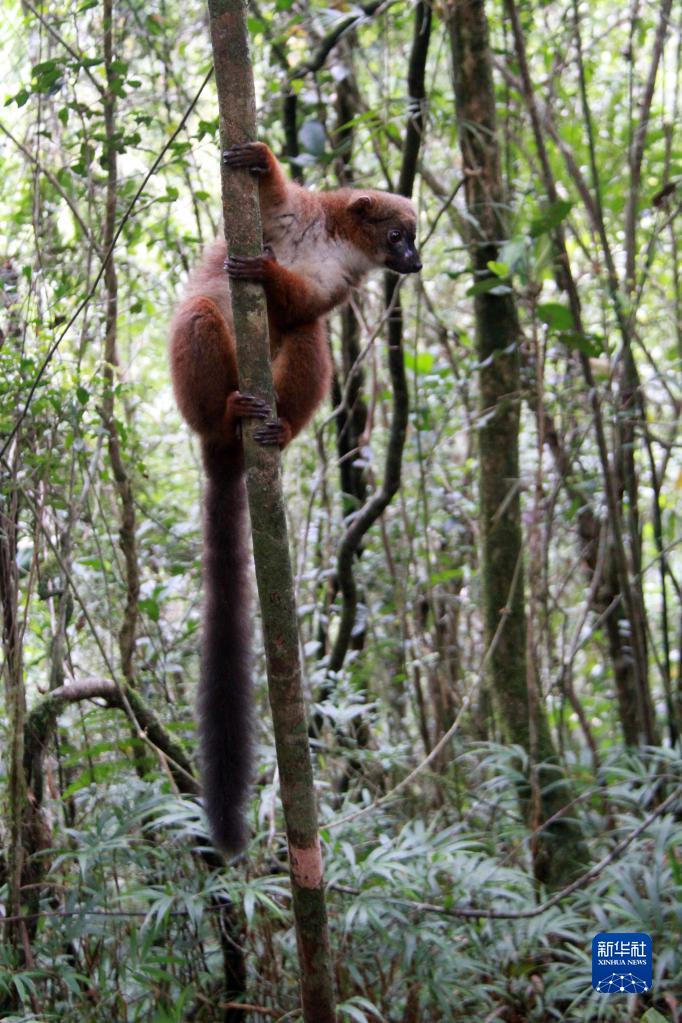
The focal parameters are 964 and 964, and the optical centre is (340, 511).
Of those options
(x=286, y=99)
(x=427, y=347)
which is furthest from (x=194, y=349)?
(x=427, y=347)

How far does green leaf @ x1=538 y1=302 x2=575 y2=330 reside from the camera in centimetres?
451

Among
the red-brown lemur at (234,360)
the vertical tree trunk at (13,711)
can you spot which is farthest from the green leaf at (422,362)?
the vertical tree trunk at (13,711)

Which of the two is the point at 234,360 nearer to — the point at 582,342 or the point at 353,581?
the point at 582,342

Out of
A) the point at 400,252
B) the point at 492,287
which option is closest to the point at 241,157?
the point at 400,252

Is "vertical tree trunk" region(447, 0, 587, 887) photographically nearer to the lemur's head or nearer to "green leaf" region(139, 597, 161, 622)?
the lemur's head

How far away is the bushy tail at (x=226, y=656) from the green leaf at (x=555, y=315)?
1620 millimetres

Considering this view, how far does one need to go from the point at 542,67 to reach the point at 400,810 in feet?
18.3

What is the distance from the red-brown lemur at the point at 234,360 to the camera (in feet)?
11.2

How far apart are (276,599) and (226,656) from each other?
1086 millimetres

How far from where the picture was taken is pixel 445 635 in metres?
6.48

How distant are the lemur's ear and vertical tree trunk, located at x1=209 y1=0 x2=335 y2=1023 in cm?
182

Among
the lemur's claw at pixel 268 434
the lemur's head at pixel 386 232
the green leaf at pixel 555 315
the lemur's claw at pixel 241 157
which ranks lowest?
the lemur's claw at pixel 268 434

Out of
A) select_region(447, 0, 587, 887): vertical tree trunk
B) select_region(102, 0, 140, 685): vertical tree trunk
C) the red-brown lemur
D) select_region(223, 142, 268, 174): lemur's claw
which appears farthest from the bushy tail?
select_region(223, 142, 268, 174): lemur's claw

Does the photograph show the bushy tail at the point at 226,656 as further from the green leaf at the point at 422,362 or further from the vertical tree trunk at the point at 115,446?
the green leaf at the point at 422,362
